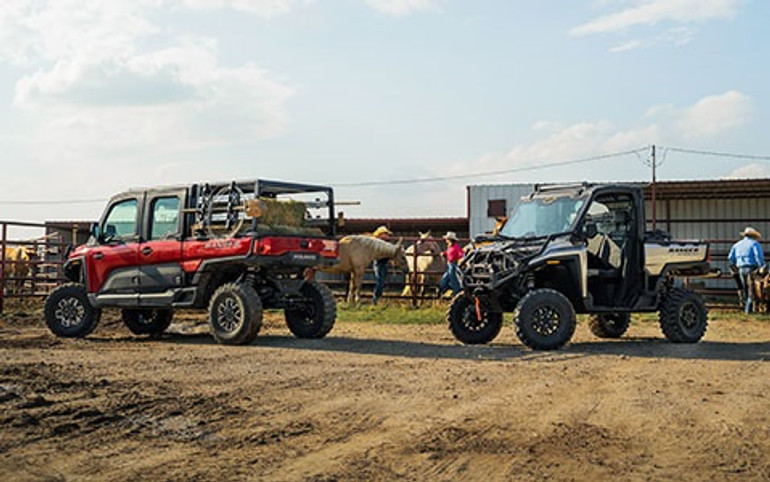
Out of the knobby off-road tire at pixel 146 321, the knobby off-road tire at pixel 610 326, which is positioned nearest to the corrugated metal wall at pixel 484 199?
the knobby off-road tire at pixel 610 326

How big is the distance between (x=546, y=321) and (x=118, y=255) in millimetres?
6295

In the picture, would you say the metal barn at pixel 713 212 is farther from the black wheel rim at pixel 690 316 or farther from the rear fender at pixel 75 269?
the rear fender at pixel 75 269

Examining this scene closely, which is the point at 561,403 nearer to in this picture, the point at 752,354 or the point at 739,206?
the point at 752,354

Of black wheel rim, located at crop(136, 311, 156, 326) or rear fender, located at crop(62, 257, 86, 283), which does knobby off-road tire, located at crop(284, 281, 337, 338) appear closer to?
black wheel rim, located at crop(136, 311, 156, 326)

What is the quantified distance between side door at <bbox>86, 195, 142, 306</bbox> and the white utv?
183 inches

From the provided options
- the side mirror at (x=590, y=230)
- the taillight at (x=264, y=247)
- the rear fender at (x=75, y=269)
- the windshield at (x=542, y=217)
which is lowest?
the rear fender at (x=75, y=269)

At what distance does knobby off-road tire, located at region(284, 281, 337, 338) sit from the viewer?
12.5m

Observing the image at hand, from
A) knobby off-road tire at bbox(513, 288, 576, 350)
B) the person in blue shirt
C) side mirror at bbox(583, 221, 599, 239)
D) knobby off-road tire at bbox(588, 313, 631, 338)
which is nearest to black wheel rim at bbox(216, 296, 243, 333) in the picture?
knobby off-road tire at bbox(513, 288, 576, 350)

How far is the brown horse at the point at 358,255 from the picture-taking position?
834 inches

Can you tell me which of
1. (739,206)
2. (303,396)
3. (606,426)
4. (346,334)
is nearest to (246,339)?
(346,334)

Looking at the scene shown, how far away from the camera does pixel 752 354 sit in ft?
36.2

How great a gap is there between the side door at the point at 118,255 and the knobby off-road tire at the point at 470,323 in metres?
4.61

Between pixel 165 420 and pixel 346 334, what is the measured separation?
743cm

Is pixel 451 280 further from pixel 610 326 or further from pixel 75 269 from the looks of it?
pixel 75 269
